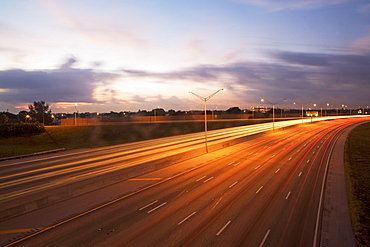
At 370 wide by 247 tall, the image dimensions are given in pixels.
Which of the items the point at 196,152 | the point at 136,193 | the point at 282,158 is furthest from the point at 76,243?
the point at 282,158

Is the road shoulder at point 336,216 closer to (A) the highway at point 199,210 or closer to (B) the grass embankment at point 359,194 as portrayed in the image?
(B) the grass embankment at point 359,194

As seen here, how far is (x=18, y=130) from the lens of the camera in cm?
5959

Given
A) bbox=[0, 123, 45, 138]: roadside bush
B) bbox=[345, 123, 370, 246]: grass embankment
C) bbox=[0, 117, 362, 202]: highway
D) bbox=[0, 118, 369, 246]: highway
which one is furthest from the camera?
bbox=[0, 123, 45, 138]: roadside bush

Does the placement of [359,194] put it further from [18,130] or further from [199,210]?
[18,130]

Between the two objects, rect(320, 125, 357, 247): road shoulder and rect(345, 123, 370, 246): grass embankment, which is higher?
rect(320, 125, 357, 247): road shoulder

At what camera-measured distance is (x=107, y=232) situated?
11734 mm

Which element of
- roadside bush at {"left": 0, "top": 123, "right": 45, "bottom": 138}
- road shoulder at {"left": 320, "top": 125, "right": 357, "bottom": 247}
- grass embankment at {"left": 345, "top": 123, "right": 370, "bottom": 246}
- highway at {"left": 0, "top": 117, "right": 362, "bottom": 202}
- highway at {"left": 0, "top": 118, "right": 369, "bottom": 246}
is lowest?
grass embankment at {"left": 345, "top": 123, "right": 370, "bottom": 246}

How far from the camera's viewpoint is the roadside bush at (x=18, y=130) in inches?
2297

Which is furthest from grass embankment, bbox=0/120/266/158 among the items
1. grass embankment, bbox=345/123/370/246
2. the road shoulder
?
the road shoulder

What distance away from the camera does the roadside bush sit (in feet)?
191

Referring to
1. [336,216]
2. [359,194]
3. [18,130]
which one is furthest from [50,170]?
[18,130]

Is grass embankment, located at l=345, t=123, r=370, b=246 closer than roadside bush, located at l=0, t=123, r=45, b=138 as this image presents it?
Yes

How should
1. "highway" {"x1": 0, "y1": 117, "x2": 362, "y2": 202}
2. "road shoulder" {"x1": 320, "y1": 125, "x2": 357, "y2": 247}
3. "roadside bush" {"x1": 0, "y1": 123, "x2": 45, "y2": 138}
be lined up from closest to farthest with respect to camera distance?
"road shoulder" {"x1": 320, "y1": 125, "x2": 357, "y2": 247} → "highway" {"x1": 0, "y1": 117, "x2": 362, "y2": 202} → "roadside bush" {"x1": 0, "y1": 123, "x2": 45, "y2": 138}

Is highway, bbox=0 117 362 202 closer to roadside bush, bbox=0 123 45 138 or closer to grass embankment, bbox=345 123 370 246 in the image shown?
grass embankment, bbox=345 123 370 246
